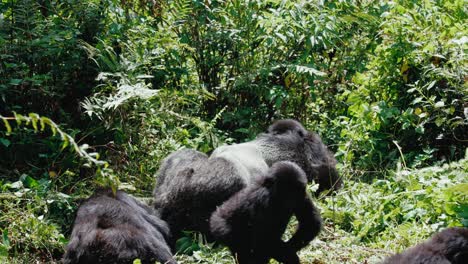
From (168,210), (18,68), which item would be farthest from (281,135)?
(18,68)

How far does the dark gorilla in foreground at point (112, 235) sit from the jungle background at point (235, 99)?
0.39m

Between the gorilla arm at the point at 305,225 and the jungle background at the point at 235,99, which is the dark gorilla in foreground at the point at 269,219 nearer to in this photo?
the gorilla arm at the point at 305,225

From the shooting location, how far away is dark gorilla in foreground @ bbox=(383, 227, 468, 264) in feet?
11.7

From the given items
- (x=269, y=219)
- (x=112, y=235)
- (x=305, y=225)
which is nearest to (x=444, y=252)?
(x=305, y=225)

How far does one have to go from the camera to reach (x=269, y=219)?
409 centimetres

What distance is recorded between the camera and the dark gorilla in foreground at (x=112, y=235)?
12.8 ft

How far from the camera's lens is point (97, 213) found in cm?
418

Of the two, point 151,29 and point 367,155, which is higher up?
point 151,29

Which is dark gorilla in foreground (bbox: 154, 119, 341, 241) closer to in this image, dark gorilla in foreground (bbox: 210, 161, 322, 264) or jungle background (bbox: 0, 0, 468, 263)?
jungle background (bbox: 0, 0, 468, 263)

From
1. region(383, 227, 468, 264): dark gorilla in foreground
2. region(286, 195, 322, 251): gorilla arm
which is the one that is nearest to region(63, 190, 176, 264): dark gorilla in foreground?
region(286, 195, 322, 251): gorilla arm

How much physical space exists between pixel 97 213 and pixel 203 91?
225 centimetres

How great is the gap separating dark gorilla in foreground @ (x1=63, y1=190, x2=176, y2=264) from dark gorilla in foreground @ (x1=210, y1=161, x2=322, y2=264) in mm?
407

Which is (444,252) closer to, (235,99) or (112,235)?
(112,235)

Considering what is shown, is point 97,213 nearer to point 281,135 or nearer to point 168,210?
point 168,210
